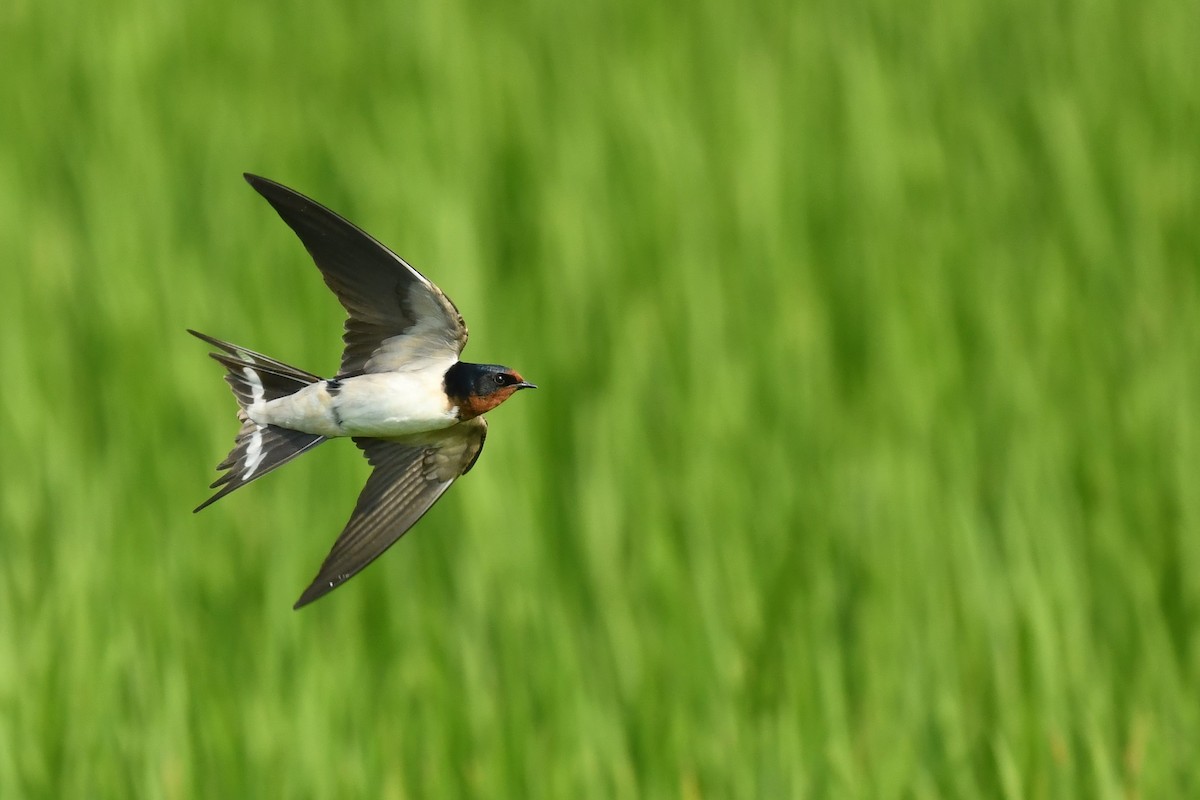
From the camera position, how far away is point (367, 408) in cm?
42

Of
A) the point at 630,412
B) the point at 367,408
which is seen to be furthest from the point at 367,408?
the point at 630,412

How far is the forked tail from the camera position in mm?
406

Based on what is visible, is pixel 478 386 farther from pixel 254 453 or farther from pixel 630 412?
pixel 630 412

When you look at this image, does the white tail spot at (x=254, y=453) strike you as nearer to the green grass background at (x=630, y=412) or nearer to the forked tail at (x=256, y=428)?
the forked tail at (x=256, y=428)

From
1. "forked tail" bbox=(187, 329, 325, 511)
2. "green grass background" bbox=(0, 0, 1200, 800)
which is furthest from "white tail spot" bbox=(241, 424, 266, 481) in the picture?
"green grass background" bbox=(0, 0, 1200, 800)

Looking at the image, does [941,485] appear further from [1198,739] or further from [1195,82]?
[1195,82]

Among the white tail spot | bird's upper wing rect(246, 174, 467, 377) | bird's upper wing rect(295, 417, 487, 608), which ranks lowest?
bird's upper wing rect(295, 417, 487, 608)

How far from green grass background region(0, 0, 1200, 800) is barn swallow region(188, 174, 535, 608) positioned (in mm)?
1468

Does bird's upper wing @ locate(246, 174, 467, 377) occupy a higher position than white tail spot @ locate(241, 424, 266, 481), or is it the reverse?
bird's upper wing @ locate(246, 174, 467, 377)

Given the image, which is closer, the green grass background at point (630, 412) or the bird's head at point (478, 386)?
the bird's head at point (478, 386)

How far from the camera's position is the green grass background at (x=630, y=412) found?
2062 millimetres

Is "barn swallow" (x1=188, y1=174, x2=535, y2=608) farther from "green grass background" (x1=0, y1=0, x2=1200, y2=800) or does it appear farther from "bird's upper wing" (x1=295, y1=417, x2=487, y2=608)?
"green grass background" (x1=0, y1=0, x2=1200, y2=800)

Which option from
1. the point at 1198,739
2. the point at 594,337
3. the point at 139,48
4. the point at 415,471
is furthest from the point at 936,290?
the point at 415,471

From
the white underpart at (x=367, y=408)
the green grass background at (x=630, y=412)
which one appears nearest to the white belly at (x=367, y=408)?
the white underpart at (x=367, y=408)
